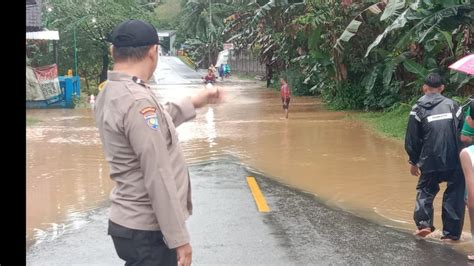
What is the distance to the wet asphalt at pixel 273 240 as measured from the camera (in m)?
5.76

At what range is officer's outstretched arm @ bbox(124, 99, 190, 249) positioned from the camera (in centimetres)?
280

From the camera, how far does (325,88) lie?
2362cm

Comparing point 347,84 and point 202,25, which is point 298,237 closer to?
point 347,84

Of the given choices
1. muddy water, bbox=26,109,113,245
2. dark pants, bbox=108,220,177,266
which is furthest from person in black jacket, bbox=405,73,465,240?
dark pants, bbox=108,220,177,266

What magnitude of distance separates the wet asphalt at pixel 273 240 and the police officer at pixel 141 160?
2.79m

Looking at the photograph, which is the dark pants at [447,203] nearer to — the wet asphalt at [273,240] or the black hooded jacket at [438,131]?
the black hooded jacket at [438,131]

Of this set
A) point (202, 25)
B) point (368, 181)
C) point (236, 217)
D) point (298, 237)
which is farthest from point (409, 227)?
point (202, 25)

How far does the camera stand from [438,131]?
20.6 feet

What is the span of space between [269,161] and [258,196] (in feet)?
10.2

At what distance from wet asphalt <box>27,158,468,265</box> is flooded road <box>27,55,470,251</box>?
39 cm

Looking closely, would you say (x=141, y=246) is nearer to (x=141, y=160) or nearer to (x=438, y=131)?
(x=141, y=160)

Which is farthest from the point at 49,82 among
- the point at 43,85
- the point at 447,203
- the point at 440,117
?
the point at 447,203

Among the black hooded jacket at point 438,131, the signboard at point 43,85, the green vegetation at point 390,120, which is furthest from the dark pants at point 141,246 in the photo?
the signboard at point 43,85
